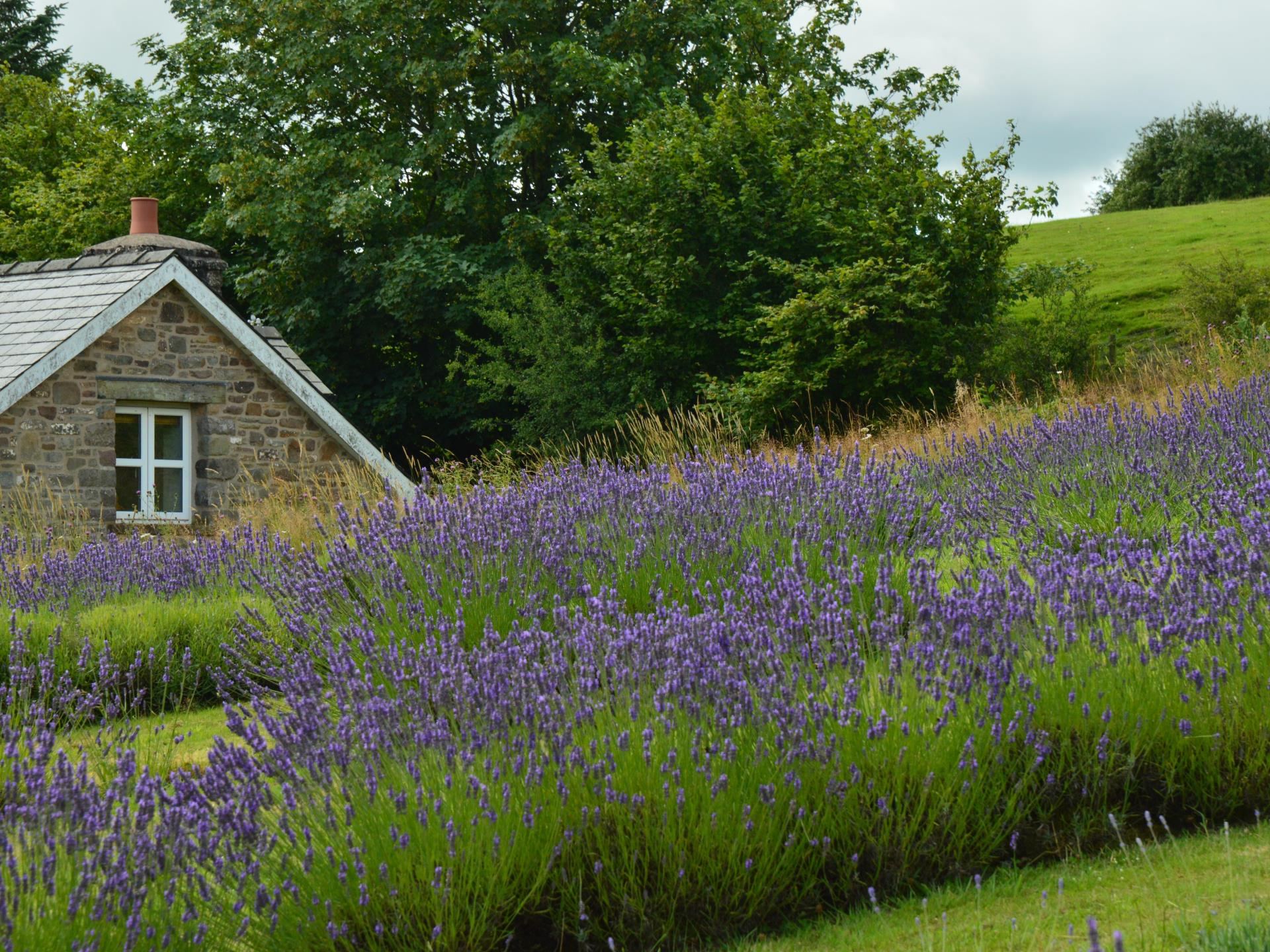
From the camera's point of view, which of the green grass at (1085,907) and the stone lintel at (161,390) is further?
the stone lintel at (161,390)

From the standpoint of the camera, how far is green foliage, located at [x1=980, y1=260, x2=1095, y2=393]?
19.9 metres

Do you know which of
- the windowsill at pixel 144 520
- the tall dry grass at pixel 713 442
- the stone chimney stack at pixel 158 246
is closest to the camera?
the tall dry grass at pixel 713 442

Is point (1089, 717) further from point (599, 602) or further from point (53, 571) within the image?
point (53, 571)

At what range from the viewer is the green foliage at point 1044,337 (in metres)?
19.9

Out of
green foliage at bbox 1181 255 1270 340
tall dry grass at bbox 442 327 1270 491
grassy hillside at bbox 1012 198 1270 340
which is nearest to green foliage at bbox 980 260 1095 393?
tall dry grass at bbox 442 327 1270 491

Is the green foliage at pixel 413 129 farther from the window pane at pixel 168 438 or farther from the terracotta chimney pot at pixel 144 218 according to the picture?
the window pane at pixel 168 438

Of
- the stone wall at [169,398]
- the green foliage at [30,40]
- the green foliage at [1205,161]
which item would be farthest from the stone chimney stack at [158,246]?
the green foliage at [1205,161]

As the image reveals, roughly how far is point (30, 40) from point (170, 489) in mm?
27096

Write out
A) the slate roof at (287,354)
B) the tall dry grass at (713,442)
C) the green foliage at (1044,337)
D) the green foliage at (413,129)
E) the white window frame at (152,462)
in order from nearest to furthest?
1. the tall dry grass at (713,442)
2. the white window frame at (152,462)
3. the slate roof at (287,354)
4. the green foliage at (1044,337)
5. the green foliage at (413,129)

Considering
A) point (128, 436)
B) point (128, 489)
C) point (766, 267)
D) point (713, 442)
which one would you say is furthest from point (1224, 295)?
point (128, 489)

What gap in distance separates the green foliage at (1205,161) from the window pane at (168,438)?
4213 cm

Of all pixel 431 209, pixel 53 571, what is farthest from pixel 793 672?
pixel 431 209

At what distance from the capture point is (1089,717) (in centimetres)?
405

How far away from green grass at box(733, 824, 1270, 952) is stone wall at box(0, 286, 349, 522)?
42.2ft
